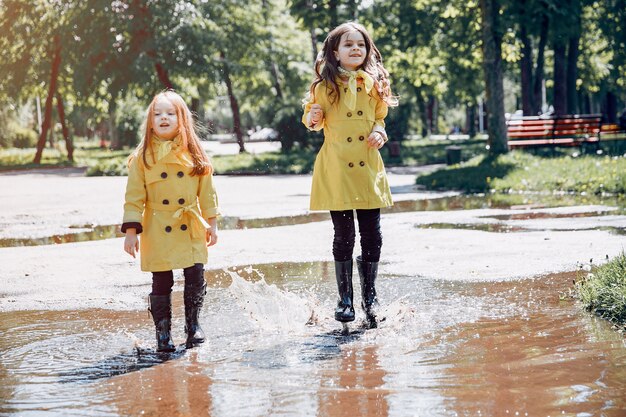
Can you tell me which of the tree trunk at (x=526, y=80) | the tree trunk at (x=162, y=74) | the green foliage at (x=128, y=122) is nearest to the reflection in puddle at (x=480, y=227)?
the tree trunk at (x=526, y=80)

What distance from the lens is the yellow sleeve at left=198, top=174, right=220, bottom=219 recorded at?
532cm

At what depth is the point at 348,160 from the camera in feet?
18.5

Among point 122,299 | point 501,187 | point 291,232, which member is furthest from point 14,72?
point 122,299

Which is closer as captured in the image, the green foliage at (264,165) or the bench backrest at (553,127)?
the bench backrest at (553,127)

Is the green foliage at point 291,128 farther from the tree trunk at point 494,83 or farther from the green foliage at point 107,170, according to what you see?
the tree trunk at point 494,83

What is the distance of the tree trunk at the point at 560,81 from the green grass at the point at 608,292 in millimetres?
27124

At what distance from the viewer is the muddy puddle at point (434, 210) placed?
35.6 feet

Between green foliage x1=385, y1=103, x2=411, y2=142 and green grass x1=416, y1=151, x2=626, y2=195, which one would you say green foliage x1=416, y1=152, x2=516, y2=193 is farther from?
green foliage x1=385, y1=103, x2=411, y2=142

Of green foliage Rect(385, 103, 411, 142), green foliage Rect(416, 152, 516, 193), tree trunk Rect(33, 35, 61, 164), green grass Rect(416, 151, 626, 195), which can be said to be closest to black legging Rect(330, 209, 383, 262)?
green grass Rect(416, 151, 626, 195)

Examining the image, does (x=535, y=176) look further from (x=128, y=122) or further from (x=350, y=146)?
(x=128, y=122)

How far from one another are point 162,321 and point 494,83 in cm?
1668

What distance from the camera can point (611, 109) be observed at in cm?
5222

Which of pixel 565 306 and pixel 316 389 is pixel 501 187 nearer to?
pixel 565 306

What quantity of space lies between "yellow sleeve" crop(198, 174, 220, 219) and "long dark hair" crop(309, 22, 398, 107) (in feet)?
2.91
